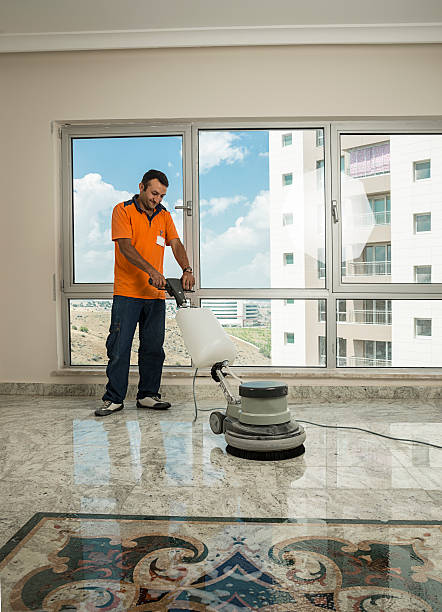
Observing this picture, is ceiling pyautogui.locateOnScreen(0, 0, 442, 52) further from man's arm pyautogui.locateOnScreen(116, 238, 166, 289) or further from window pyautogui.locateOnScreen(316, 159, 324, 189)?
man's arm pyautogui.locateOnScreen(116, 238, 166, 289)

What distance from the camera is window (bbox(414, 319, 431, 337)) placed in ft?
13.3

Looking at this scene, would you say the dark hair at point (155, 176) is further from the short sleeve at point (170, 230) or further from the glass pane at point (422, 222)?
the glass pane at point (422, 222)

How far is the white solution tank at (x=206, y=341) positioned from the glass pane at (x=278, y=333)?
1.37 meters

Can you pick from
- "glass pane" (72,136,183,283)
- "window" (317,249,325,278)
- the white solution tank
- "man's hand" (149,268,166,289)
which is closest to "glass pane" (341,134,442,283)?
"window" (317,249,325,278)

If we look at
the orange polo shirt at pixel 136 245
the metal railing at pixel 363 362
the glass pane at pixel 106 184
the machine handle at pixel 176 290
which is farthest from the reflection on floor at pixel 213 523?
the glass pane at pixel 106 184

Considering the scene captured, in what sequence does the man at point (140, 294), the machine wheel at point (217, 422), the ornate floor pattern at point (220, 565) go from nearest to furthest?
the ornate floor pattern at point (220, 565) → the machine wheel at point (217, 422) → the man at point (140, 294)

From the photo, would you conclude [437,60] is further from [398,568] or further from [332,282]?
[398,568]

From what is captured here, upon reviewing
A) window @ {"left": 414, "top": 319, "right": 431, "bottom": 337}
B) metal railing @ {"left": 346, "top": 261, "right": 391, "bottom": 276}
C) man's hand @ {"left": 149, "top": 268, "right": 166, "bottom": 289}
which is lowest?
window @ {"left": 414, "top": 319, "right": 431, "bottom": 337}

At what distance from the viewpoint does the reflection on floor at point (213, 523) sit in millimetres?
1303

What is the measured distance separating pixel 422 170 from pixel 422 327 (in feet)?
3.78

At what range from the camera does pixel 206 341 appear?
8.88 ft

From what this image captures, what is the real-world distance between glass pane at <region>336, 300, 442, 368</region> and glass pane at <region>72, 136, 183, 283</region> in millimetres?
1430

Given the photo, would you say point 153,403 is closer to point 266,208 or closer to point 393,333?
point 266,208

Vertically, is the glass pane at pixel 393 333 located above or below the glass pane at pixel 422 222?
below
